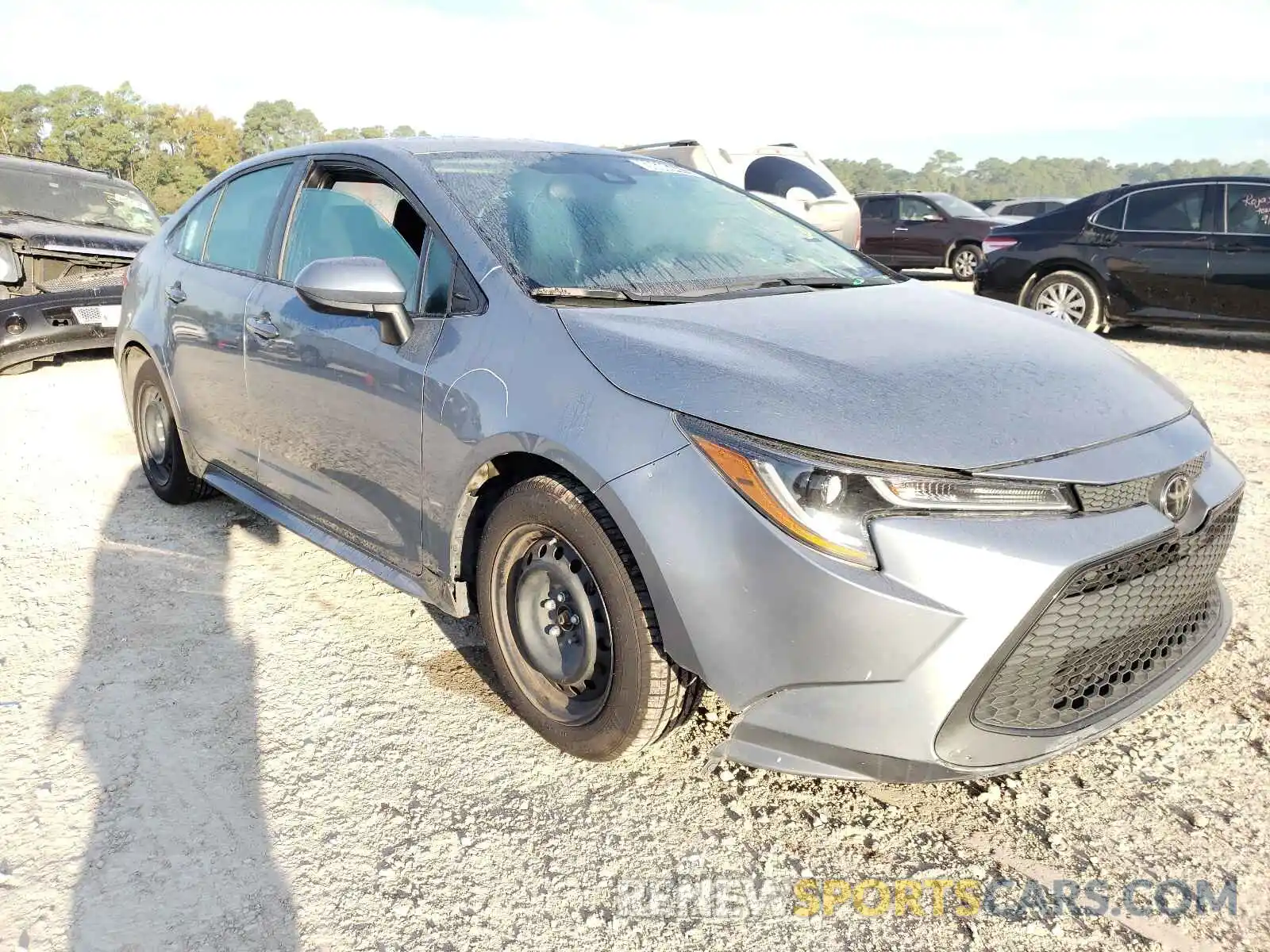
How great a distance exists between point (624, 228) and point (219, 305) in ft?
5.64

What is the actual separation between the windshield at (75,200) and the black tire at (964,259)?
12488 millimetres

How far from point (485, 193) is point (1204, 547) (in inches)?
85.0

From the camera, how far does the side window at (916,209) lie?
635 inches

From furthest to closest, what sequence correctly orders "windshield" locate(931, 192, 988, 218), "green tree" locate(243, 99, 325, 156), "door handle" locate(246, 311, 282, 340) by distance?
"green tree" locate(243, 99, 325, 156) < "windshield" locate(931, 192, 988, 218) < "door handle" locate(246, 311, 282, 340)

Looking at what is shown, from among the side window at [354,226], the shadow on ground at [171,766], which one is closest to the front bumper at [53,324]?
the shadow on ground at [171,766]

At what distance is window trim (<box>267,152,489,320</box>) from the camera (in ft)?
8.52

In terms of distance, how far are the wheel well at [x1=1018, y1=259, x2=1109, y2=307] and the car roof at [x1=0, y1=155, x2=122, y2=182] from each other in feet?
29.0

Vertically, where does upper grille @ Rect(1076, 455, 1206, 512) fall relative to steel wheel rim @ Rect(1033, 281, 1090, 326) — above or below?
below

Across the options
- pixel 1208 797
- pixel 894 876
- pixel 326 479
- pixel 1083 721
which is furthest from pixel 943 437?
pixel 326 479

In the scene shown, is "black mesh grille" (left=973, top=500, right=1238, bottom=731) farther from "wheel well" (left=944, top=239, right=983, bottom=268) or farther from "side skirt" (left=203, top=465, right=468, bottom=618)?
"wheel well" (left=944, top=239, right=983, bottom=268)

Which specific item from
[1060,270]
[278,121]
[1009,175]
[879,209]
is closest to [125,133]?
[278,121]

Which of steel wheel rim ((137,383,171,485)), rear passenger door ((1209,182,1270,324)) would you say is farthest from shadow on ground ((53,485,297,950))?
rear passenger door ((1209,182,1270,324))

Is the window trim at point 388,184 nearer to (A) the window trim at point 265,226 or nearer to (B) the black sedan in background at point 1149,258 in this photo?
(A) the window trim at point 265,226

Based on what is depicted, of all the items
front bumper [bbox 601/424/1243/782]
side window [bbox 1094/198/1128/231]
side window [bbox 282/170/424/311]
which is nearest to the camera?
front bumper [bbox 601/424/1243/782]
